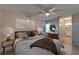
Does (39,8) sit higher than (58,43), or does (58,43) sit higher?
(39,8)

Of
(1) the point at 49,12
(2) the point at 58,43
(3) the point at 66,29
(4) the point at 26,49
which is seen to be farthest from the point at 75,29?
(4) the point at 26,49

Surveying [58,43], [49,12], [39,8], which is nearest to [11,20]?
[39,8]

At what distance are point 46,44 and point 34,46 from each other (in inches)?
7.7

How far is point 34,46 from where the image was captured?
1687 mm

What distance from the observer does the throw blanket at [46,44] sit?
169cm

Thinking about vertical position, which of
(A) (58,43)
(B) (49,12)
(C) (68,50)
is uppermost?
(B) (49,12)

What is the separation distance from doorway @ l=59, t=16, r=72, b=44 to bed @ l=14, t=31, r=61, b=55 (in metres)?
0.18

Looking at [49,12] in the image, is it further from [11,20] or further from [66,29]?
[11,20]

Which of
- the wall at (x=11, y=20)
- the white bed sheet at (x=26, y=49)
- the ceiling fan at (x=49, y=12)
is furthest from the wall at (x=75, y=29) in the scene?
the wall at (x=11, y=20)

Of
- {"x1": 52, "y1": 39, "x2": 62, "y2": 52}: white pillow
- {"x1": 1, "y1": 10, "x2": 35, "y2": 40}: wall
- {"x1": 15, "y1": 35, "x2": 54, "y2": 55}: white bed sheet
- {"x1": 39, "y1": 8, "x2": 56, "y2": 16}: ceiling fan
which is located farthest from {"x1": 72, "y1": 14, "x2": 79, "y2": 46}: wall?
{"x1": 1, "y1": 10, "x2": 35, "y2": 40}: wall

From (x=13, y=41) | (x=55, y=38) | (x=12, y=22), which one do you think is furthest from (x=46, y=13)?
(x=13, y=41)

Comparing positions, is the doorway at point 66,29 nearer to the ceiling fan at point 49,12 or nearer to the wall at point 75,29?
the wall at point 75,29

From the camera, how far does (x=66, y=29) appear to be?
178 cm
